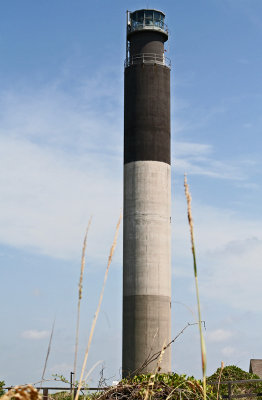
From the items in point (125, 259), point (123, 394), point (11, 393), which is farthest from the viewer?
point (125, 259)

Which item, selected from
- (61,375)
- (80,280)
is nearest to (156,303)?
(61,375)

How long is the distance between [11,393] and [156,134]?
3235 cm

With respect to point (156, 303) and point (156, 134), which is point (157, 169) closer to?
point (156, 134)

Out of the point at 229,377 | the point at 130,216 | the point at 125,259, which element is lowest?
the point at 229,377

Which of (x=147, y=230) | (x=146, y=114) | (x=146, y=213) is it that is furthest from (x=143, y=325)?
(x=146, y=114)

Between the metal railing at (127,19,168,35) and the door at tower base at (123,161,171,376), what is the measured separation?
9301 millimetres

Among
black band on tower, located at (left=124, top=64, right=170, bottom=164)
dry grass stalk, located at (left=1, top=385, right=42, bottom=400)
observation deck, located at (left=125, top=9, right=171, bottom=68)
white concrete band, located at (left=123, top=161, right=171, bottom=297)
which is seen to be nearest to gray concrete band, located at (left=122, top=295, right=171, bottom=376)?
white concrete band, located at (left=123, top=161, right=171, bottom=297)

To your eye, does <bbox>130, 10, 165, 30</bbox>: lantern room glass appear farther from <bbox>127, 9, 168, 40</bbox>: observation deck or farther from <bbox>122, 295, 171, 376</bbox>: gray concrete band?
<bbox>122, 295, 171, 376</bbox>: gray concrete band

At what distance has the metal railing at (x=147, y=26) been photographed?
37.2 m

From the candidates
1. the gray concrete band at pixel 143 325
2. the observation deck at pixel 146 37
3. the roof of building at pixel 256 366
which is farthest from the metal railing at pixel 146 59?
the roof of building at pixel 256 366

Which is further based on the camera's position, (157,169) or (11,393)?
(157,169)

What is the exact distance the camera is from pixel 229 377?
1233 inches

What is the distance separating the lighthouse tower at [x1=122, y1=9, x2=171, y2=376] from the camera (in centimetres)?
3241

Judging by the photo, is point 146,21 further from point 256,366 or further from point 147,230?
point 256,366
